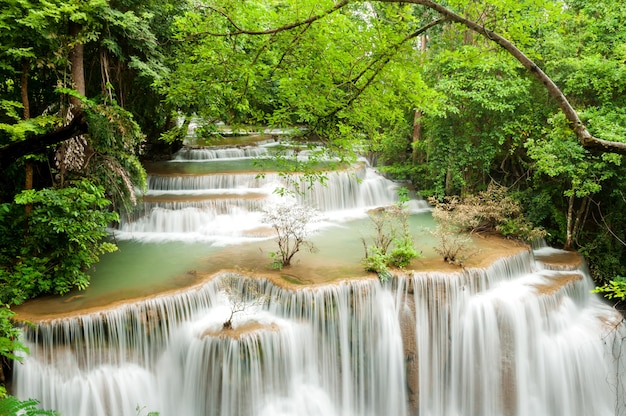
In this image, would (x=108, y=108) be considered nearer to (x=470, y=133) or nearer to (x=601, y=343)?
(x=470, y=133)

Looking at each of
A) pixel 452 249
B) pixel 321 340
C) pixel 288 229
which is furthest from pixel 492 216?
pixel 321 340

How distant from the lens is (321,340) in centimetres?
784

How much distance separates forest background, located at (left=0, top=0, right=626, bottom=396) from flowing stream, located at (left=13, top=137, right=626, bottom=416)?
1216 millimetres

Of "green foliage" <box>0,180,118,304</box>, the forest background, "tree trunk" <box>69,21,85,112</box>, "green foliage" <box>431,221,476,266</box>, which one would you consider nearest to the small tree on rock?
the forest background

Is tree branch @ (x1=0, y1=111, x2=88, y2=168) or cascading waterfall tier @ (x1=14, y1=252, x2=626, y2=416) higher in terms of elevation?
tree branch @ (x1=0, y1=111, x2=88, y2=168)

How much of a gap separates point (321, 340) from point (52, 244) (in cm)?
523

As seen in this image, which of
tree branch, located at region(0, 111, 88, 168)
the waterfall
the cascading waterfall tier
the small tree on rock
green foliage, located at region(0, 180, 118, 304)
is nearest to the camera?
tree branch, located at region(0, 111, 88, 168)

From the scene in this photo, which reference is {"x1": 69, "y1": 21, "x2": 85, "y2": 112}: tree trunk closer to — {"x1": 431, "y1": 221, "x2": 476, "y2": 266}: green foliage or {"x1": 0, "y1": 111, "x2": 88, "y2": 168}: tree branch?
{"x1": 0, "y1": 111, "x2": 88, "y2": 168}: tree branch

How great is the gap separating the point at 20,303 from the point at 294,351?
480 centimetres

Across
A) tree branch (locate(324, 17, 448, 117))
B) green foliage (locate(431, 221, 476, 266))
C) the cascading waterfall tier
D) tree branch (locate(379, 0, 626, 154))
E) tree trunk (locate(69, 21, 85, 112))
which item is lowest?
the cascading waterfall tier

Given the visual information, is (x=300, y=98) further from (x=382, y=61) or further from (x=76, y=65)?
(x=76, y=65)

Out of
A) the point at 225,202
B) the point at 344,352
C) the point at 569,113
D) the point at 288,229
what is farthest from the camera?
the point at 225,202

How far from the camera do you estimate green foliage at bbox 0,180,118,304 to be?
23.7ft

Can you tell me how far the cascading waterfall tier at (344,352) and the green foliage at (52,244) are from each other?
1.24m
